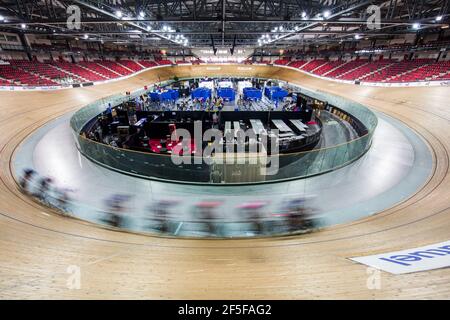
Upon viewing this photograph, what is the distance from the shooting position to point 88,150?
884cm

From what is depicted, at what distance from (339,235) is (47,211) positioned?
7.50 m

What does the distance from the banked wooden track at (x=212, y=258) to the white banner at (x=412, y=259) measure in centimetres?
17

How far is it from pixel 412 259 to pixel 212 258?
133 inches

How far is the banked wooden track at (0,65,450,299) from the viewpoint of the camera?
3133mm

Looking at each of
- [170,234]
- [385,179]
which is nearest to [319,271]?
[170,234]

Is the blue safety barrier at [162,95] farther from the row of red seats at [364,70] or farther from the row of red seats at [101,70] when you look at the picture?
the row of red seats at [364,70]

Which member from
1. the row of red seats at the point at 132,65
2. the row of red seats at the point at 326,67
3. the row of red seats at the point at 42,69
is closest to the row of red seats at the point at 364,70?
the row of red seats at the point at 326,67

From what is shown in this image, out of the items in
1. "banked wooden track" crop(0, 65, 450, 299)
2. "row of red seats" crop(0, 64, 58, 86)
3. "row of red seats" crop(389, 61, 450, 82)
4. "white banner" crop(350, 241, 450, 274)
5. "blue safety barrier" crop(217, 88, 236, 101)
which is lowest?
"banked wooden track" crop(0, 65, 450, 299)

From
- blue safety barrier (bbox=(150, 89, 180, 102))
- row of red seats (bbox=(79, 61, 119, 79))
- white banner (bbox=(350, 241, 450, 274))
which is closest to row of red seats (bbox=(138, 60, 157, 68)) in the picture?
row of red seats (bbox=(79, 61, 119, 79))

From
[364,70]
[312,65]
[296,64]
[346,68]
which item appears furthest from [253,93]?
[296,64]

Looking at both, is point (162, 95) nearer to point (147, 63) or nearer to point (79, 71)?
point (79, 71)

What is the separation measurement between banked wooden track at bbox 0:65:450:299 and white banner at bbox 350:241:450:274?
0.17m

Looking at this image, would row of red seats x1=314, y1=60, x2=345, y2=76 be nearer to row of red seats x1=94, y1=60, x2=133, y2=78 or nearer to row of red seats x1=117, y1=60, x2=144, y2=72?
row of red seats x1=94, y1=60, x2=133, y2=78

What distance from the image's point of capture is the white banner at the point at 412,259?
10.8 ft
